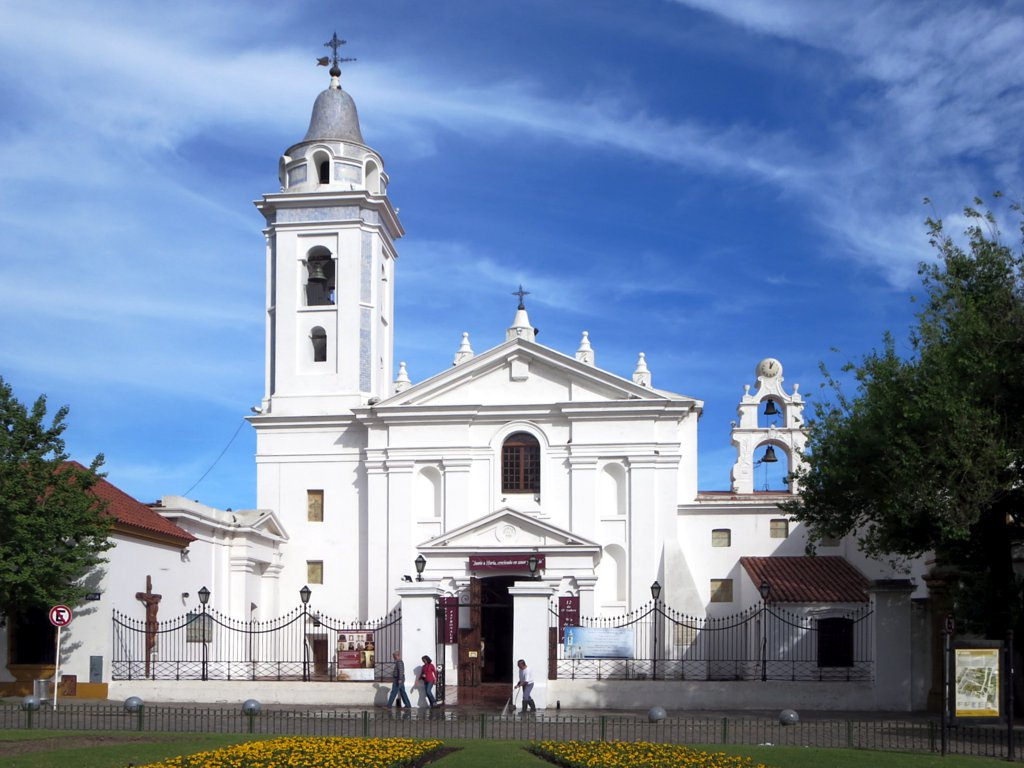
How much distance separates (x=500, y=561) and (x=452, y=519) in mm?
2995

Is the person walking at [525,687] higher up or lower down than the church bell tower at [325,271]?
lower down

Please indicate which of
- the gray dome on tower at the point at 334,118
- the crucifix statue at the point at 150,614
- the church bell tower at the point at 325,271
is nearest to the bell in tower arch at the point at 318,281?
the church bell tower at the point at 325,271

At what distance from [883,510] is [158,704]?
16795 millimetres

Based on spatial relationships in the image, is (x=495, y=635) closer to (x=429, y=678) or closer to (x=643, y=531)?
(x=643, y=531)

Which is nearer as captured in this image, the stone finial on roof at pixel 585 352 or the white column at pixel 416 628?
the white column at pixel 416 628

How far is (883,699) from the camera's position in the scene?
2758 cm

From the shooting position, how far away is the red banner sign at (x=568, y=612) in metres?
34.4

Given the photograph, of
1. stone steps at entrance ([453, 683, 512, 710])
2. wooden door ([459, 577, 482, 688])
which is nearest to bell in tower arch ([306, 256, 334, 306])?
wooden door ([459, 577, 482, 688])

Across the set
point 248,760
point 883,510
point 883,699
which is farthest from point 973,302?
point 248,760

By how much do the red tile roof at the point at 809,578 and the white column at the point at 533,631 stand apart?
1027 cm

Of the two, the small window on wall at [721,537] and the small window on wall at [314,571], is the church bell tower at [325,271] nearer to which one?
the small window on wall at [314,571]

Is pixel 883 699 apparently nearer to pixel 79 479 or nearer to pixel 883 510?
pixel 883 510

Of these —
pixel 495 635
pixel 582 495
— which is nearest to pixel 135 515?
pixel 495 635

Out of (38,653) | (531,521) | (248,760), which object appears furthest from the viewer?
(531,521)
